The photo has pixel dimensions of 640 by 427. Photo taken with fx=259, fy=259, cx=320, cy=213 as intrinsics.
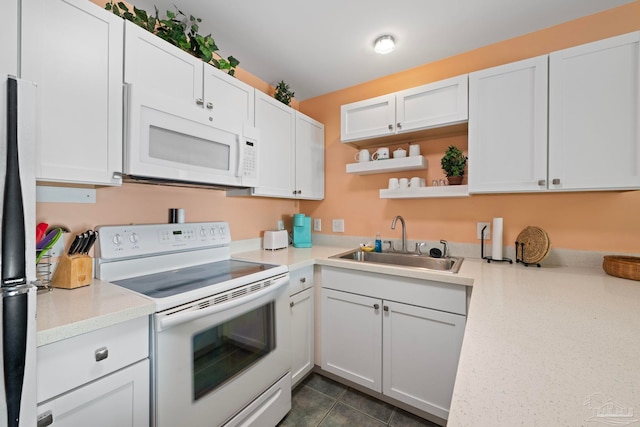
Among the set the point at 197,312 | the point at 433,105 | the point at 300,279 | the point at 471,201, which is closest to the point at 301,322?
the point at 300,279

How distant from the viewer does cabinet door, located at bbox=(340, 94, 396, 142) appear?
1991mm

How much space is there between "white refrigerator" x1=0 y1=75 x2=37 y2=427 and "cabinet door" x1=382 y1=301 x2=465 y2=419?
60.8 inches

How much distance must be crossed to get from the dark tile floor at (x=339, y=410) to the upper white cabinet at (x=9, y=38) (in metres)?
2.07

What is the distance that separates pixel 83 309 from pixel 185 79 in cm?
121

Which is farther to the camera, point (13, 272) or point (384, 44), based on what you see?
point (384, 44)

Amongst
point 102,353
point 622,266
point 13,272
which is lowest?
point 102,353

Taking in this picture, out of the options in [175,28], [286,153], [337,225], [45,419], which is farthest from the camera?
[337,225]

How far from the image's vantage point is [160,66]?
1.33 m

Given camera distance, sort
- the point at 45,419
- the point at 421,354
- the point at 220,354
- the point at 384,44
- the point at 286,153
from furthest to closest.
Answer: the point at 286,153 < the point at 384,44 < the point at 421,354 < the point at 220,354 < the point at 45,419

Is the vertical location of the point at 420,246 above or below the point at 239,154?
below

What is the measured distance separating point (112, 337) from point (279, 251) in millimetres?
1386

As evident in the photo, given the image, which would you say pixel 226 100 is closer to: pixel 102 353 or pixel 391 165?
pixel 391 165

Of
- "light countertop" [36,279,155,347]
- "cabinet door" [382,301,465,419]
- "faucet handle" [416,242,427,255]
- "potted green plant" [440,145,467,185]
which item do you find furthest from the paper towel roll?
"light countertop" [36,279,155,347]

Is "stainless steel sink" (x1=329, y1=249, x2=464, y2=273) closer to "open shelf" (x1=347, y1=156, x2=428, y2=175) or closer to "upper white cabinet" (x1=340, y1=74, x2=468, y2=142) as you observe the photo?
"open shelf" (x1=347, y1=156, x2=428, y2=175)
